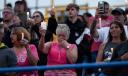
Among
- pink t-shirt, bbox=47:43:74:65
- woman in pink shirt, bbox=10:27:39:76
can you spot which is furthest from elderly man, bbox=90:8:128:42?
woman in pink shirt, bbox=10:27:39:76

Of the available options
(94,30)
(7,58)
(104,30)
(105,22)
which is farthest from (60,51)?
(105,22)

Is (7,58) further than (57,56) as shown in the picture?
No

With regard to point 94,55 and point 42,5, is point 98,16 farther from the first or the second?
point 42,5

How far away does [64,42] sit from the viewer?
8.08m

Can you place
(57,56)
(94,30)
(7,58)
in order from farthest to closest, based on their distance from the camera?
(94,30) → (57,56) → (7,58)

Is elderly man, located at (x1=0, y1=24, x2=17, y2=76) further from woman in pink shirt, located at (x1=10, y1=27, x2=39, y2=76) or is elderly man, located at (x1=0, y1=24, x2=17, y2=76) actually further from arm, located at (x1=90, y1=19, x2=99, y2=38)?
arm, located at (x1=90, y1=19, x2=99, y2=38)

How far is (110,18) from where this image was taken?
939 centimetres

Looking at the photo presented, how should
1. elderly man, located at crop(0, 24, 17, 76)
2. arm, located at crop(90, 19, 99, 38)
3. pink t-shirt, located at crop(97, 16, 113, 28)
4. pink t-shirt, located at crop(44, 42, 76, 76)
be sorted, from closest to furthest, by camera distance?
1. elderly man, located at crop(0, 24, 17, 76)
2. pink t-shirt, located at crop(44, 42, 76, 76)
3. arm, located at crop(90, 19, 99, 38)
4. pink t-shirt, located at crop(97, 16, 113, 28)

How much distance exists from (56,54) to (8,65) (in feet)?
2.95

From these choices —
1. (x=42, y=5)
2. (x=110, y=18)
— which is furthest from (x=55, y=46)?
(x=42, y=5)

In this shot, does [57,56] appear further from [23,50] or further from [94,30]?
[94,30]

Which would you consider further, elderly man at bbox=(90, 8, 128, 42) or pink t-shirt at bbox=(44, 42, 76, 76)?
elderly man at bbox=(90, 8, 128, 42)

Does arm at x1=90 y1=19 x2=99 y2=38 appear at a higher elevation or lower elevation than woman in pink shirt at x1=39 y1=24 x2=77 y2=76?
higher

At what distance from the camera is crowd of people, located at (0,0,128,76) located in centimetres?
754
